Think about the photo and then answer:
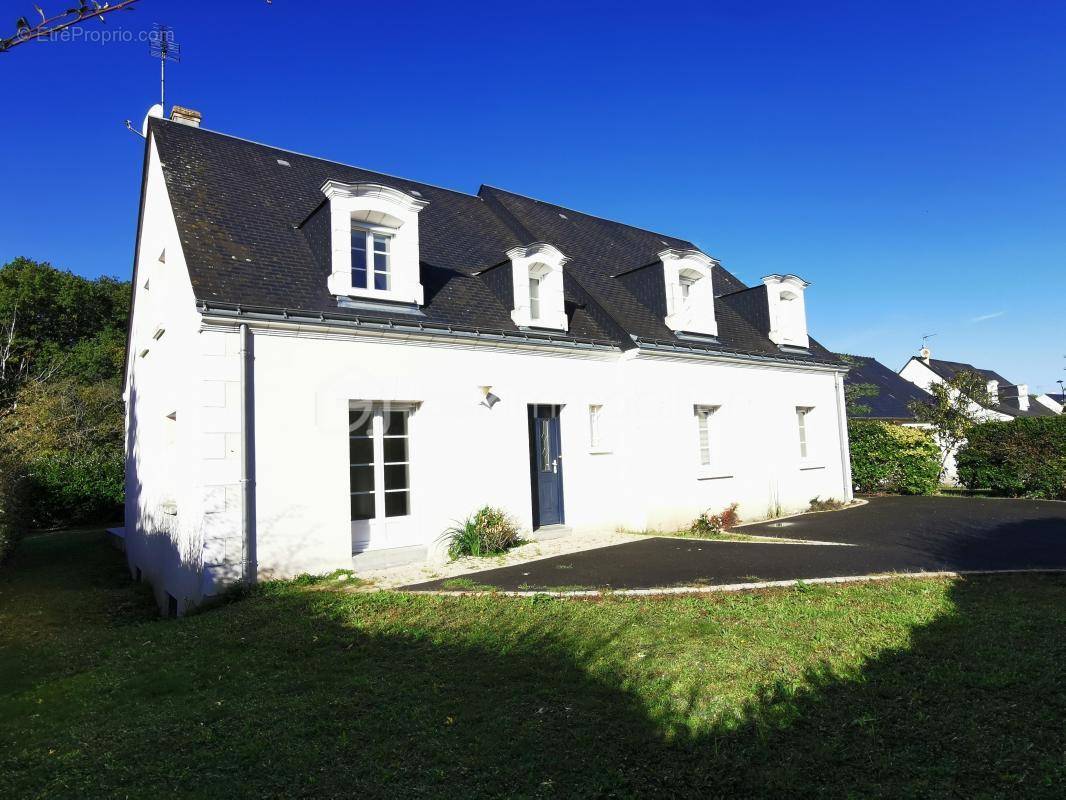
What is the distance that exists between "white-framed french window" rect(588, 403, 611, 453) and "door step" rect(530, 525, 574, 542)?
1649 mm

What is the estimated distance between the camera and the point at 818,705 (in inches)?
155

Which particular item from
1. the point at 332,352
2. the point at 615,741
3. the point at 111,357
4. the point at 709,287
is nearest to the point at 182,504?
the point at 332,352

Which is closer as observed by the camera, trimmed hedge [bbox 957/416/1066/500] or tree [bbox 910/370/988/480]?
trimmed hedge [bbox 957/416/1066/500]

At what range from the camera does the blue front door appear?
11117mm

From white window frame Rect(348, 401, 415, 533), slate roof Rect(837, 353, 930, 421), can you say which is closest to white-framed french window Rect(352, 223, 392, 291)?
white window frame Rect(348, 401, 415, 533)

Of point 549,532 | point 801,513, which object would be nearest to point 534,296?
point 549,532

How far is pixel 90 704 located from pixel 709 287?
12411mm

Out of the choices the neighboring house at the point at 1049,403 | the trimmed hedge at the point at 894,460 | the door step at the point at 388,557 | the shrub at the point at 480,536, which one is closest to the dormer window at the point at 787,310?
the trimmed hedge at the point at 894,460

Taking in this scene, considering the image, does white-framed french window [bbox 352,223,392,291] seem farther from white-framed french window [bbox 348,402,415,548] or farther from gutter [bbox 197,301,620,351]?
white-framed french window [bbox 348,402,415,548]

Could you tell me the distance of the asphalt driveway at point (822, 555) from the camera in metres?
7.55

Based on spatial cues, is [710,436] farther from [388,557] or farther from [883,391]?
[883,391]

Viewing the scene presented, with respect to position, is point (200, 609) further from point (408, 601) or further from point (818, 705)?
point (818, 705)

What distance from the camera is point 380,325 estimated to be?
8.97 m

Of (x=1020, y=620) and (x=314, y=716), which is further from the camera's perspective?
(x=1020, y=620)
